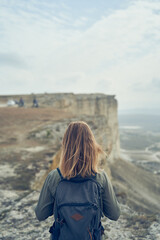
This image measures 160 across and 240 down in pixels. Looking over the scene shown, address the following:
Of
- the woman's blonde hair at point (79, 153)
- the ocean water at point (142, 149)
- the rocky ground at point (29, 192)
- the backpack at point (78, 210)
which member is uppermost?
the woman's blonde hair at point (79, 153)

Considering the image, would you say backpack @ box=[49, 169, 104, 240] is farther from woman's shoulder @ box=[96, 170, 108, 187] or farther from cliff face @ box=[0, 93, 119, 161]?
cliff face @ box=[0, 93, 119, 161]

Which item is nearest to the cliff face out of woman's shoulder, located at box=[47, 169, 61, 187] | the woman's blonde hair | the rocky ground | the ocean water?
the ocean water

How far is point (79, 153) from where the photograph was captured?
2.02 m

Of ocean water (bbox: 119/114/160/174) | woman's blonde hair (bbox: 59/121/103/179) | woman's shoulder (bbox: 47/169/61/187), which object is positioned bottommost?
ocean water (bbox: 119/114/160/174)

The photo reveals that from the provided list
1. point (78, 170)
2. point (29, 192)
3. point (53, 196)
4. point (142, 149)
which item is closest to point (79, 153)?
Answer: point (78, 170)

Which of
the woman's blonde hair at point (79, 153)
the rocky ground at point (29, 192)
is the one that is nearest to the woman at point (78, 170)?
the woman's blonde hair at point (79, 153)

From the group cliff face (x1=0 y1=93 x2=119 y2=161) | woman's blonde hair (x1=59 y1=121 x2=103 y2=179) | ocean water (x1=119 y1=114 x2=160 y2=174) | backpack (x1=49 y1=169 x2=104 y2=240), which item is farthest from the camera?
ocean water (x1=119 y1=114 x2=160 y2=174)

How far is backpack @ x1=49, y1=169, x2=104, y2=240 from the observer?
177 cm

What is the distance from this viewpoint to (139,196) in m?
19.3

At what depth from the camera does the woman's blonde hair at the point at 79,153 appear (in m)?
1.96

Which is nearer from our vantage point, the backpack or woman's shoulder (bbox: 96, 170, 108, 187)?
the backpack

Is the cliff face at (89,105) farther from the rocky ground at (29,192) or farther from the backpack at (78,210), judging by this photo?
the backpack at (78,210)

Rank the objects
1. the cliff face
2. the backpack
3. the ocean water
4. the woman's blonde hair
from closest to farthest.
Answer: the backpack < the woman's blonde hair < the cliff face < the ocean water

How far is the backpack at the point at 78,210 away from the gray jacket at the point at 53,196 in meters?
0.09
